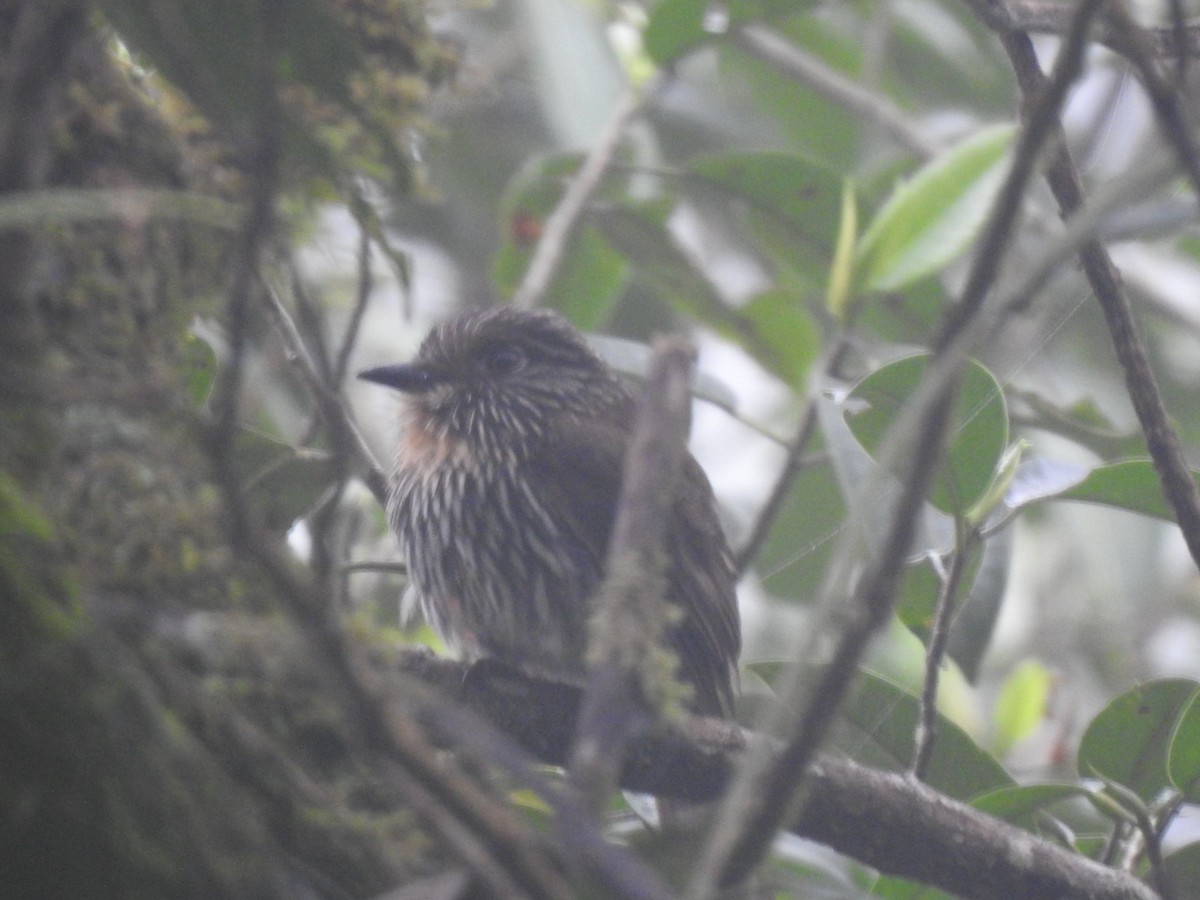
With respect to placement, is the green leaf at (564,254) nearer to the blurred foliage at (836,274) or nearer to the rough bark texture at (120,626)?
the blurred foliage at (836,274)

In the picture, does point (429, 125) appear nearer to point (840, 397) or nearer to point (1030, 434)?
point (840, 397)

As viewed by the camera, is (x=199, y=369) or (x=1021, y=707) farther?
(x=1021, y=707)

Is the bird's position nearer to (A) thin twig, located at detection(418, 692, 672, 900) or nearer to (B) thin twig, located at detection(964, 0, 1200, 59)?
(B) thin twig, located at detection(964, 0, 1200, 59)

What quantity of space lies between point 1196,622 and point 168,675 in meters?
5.44

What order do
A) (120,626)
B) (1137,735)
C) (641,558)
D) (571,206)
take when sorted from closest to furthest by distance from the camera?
(120,626) < (641,558) < (1137,735) < (571,206)

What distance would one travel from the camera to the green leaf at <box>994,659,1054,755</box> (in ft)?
9.79

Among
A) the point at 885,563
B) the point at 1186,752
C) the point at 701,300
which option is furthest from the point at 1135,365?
the point at 701,300

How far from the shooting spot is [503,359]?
3150 millimetres

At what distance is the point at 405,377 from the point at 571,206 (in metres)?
0.60

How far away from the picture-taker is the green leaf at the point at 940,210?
2369 millimetres

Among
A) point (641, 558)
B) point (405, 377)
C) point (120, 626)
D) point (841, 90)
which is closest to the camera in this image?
point (120, 626)

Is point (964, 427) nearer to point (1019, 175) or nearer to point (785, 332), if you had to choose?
point (1019, 175)

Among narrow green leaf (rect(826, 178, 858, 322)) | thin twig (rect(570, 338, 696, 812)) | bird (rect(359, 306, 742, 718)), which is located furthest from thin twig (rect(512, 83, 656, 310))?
thin twig (rect(570, 338, 696, 812))

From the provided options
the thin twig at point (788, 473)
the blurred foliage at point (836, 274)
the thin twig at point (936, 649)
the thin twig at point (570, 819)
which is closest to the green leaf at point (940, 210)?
the blurred foliage at point (836, 274)
